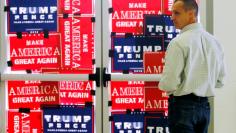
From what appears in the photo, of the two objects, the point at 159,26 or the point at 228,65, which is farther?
the point at 159,26

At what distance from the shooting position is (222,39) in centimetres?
292

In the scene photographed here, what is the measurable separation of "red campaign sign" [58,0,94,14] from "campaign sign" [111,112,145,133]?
0.94 metres

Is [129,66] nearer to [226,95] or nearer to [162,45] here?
[162,45]

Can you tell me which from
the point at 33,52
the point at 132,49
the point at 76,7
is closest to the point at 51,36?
the point at 33,52

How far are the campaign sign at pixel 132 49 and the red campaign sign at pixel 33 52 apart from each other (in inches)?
20.1

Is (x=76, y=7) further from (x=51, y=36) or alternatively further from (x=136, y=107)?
(x=136, y=107)

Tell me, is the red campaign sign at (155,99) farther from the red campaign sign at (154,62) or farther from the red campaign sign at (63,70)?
the red campaign sign at (63,70)

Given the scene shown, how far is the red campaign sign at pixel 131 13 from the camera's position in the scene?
3072mm

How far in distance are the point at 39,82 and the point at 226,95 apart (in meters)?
1.61

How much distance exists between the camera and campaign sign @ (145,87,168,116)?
3.09 metres

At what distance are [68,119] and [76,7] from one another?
3.23ft

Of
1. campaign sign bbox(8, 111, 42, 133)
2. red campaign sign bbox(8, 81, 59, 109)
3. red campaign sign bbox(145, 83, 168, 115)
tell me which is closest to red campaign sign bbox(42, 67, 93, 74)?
red campaign sign bbox(8, 81, 59, 109)

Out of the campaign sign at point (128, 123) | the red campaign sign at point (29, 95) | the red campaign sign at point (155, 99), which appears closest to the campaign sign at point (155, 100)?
the red campaign sign at point (155, 99)

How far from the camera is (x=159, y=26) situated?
120 inches
